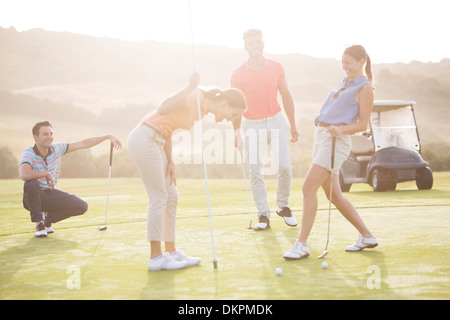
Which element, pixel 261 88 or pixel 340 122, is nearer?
pixel 340 122

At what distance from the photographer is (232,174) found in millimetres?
17109

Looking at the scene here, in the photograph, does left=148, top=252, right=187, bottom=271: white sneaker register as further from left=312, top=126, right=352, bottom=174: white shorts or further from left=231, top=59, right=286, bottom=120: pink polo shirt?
left=231, top=59, right=286, bottom=120: pink polo shirt

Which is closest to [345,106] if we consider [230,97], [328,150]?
[328,150]

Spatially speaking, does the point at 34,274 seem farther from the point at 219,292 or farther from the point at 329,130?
the point at 329,130

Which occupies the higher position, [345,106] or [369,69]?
[369,69]

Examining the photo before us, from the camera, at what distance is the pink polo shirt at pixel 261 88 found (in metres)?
5.62

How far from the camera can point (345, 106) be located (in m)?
3.91

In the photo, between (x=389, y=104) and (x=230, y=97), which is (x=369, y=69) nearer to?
(x=230, y=97)

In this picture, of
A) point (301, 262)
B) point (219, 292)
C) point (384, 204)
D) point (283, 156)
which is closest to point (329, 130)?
point (301, 262)

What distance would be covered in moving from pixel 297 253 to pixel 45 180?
3476 millimetres

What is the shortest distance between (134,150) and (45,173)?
2580mm

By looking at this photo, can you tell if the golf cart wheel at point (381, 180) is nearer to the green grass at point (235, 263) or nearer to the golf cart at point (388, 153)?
the golf cart at point (388, 153)

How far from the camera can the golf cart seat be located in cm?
1114

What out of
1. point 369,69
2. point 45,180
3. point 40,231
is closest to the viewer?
point 369,69
